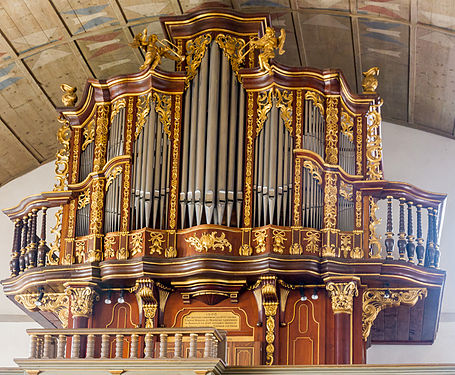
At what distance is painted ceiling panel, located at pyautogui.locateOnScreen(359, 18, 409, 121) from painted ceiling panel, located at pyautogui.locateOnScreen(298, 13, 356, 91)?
31 centimetres

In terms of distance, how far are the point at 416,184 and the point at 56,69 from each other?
8.37 m

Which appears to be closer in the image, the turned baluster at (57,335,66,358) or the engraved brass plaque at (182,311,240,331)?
the turned baluster at (57,335,66,358)

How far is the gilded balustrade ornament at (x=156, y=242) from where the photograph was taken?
1808 cm

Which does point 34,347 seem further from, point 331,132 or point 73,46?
point 73,46

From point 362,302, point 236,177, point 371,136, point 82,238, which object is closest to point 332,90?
point 371,136

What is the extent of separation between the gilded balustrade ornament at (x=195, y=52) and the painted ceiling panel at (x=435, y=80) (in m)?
4.42

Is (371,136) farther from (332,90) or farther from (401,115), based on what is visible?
(401,115)

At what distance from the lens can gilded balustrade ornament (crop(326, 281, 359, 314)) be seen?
17.9 m

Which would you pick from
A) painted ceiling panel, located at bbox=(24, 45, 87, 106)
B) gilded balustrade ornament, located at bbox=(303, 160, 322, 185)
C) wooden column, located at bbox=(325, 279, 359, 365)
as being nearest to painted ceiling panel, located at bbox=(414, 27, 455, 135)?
gilded balustrade ornament, located at bbox=(303, 160, 322, 185)

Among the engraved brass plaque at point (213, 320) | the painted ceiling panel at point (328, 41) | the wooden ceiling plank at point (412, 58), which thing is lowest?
the engraved brass plaque at point (213, 320)

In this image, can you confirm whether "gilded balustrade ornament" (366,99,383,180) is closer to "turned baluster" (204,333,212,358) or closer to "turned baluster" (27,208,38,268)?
"turned baluster" (204,333,212,358)

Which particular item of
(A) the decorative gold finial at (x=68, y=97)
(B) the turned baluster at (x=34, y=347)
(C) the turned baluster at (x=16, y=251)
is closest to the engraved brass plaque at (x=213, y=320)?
(B) the turned baluster at (x=34, y=347)

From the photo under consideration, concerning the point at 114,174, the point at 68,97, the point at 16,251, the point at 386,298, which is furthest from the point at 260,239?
the point at 68,97

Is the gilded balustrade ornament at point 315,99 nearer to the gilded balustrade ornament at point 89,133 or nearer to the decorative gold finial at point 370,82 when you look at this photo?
the decorative gold finial at point 370,82
